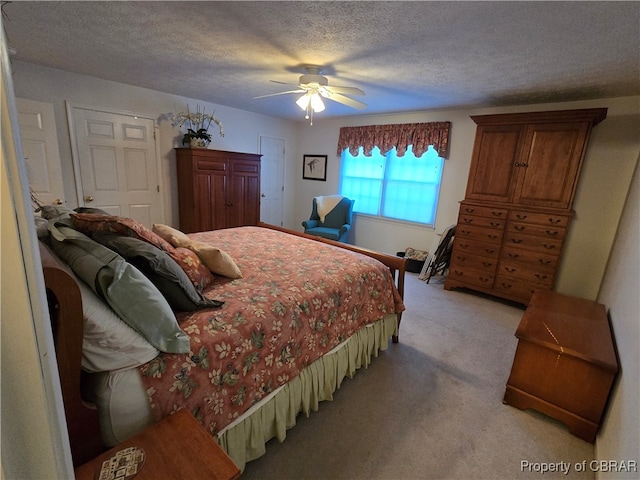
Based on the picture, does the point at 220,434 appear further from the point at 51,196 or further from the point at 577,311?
the point at 51,196

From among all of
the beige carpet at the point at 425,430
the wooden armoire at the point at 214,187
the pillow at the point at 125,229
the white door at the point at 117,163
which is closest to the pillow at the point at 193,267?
the pillow at the point at 125,229

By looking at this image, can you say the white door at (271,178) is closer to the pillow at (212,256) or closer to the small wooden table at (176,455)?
the pillow at (212,256)

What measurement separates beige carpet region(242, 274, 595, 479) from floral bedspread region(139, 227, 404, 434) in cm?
39

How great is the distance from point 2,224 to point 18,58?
3734 mm

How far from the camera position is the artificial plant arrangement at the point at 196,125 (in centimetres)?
393

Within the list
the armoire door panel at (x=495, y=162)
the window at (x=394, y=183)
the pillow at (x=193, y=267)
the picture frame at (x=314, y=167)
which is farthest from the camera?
the picture frame at (x=314, y=167)

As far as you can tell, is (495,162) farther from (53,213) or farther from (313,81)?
(53,213)

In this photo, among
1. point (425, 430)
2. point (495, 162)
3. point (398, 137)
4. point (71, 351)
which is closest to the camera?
point (71, 351)

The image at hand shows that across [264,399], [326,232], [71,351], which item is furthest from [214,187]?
[71,351]

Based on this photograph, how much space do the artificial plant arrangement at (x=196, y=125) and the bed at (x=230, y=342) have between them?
2.35 meters

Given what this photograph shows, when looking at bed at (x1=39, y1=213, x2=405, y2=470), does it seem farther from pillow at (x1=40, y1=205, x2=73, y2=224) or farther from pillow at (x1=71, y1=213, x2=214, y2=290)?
pillow at (x1=40, y1=205, x2=73, y2=224)

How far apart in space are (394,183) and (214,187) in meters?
2.71

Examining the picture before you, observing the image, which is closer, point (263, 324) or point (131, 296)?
point (131, 296)

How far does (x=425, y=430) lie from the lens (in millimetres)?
1661
